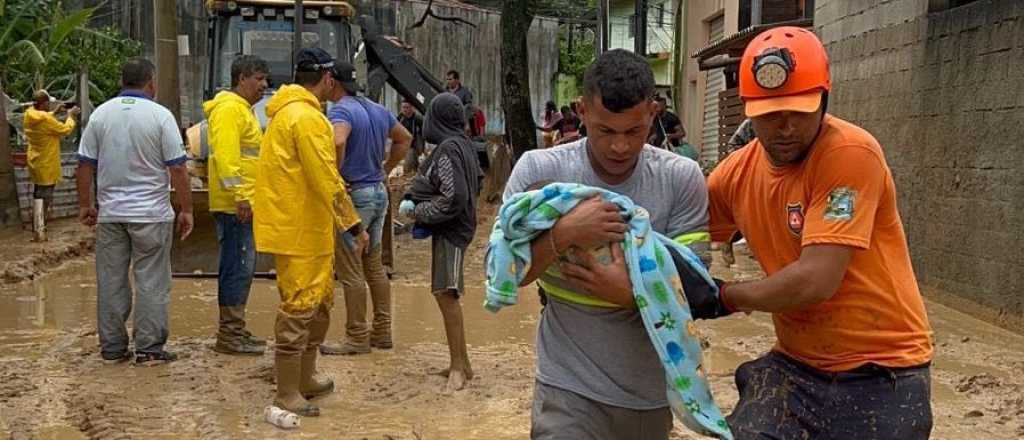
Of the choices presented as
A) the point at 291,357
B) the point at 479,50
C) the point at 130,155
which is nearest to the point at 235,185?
the point at 130,155

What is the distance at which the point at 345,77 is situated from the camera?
691 centimetres

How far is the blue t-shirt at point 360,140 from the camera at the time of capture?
22.8 ft

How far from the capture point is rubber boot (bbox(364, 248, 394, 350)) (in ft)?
23.9

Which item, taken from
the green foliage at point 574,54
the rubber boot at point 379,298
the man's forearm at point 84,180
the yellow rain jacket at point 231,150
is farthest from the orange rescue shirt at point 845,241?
the green foliage at point 574,54

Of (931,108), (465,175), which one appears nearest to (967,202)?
(931,108)

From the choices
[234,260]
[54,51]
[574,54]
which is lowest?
[234,260]

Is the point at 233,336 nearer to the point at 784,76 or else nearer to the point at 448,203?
the point at 448,203

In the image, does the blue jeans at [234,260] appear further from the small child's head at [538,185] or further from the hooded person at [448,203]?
the small child's head at [538,185]

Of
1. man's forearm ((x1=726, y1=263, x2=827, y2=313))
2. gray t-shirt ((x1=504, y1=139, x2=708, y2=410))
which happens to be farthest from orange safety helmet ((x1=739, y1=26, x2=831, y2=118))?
man's forearm ((x1=726, y1=263, x2=827, y2=313))

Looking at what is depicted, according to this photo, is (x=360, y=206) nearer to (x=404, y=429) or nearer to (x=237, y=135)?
(x=237, y=135)

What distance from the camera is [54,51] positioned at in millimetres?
19172

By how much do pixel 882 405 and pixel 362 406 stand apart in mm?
3720

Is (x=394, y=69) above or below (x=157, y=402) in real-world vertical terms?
above

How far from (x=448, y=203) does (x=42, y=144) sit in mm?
8724
